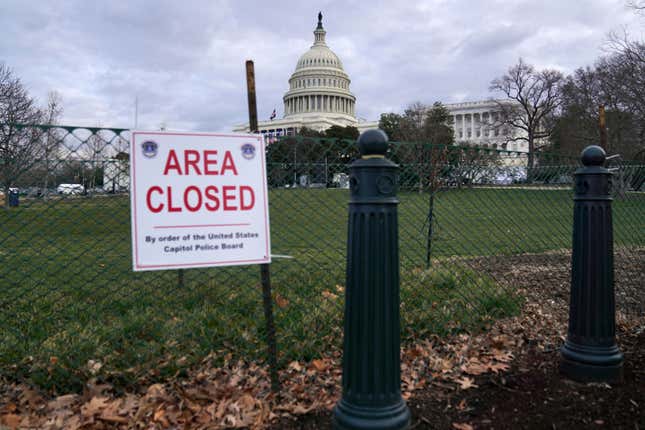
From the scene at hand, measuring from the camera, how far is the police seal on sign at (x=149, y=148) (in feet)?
8.10

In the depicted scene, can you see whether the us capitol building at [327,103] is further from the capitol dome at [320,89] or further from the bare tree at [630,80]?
the bare tree at [630,80]

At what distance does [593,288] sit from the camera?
310cm

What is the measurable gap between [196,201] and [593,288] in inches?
99.7

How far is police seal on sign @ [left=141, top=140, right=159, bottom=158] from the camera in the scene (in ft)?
8.10

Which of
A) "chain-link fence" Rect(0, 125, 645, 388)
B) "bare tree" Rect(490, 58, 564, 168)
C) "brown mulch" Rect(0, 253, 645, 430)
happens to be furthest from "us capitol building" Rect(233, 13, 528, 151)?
"brown mulch" Rect(0, 253, 645, 430)

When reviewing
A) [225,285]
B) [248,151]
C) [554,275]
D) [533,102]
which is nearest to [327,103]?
[533,102]

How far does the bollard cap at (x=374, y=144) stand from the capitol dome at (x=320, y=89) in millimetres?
91365

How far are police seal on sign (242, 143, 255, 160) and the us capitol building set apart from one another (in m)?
85.9

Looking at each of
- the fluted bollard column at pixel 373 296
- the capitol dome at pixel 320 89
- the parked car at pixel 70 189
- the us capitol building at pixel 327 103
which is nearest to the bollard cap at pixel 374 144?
the fluted bollard column at pixel 373 296

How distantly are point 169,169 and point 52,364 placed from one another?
1.66 m

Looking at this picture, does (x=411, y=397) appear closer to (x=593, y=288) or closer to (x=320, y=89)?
(x=593, y=288)

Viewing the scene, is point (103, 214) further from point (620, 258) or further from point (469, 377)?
point (620, 258)

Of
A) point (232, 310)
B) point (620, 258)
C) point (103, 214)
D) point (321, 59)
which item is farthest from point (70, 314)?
point (321, 59)

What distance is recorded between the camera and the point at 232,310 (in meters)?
4.35
